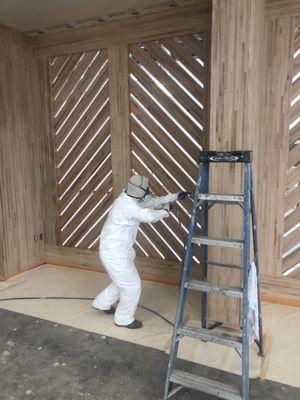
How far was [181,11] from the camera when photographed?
125 inches

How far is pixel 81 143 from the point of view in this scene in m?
3.93

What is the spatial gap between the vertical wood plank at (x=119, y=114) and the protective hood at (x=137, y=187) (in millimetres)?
1009

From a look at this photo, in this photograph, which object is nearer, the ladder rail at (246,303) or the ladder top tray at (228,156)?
the ladder rail at (246,303)

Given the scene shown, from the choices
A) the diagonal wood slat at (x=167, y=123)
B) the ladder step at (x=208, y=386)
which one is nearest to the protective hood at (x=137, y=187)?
the diagonal wood slat at (x=167, y=123)

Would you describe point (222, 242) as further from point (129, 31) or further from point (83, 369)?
point (129, 31)

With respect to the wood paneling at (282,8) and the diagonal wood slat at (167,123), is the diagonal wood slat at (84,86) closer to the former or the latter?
the diagonal wood slat at (167,123)

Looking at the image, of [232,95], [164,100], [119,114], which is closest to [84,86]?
[119,114]

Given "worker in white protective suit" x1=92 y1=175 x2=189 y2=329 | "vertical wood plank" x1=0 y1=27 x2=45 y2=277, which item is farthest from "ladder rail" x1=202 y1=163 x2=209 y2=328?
"vertical wood plank" x1=0 y1=27 x2=45 y2=277

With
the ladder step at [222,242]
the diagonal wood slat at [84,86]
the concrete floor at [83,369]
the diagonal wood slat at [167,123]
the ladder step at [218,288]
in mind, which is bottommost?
the concrete floor at [83,369]

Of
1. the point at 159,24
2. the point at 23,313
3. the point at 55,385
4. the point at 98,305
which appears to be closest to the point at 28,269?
the point at 23,313

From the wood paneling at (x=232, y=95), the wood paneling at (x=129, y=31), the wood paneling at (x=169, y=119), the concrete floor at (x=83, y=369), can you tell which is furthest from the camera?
the wood paneling at (x=169, y=119)

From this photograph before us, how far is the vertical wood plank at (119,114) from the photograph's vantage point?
354 cm

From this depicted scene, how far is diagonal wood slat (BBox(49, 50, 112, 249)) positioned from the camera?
3740mm

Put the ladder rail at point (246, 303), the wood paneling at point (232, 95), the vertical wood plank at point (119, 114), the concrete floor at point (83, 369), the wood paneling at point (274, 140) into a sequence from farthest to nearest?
the vertical wood plank at point (119, 114)
the wood paneling at point (274, 140)
the wood paneling at point (232, 95)
the concrete floor at point (83, 369)
the ladder rail at point (246, 303)
